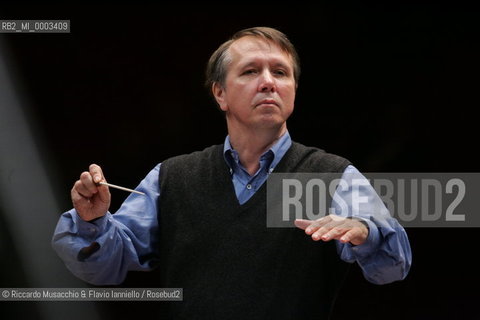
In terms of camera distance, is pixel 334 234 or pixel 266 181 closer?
pixel 334 234

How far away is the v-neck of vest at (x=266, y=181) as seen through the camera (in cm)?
118

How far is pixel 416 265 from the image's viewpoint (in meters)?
1.42

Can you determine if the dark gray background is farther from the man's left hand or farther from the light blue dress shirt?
the man's left hand

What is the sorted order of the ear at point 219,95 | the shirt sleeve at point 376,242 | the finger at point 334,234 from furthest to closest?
the ear at point 219,95
the shirt sleeve at point 376,242
the finger at point 334,234

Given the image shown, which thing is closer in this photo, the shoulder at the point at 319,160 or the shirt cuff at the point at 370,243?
the shirt cuff at the point at 370,243

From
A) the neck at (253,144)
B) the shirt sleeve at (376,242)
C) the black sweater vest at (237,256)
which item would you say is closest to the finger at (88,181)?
the black sweater vest at (237,256)

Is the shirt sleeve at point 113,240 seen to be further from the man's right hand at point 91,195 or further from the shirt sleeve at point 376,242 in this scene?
the shirt sleeve at point 376,242

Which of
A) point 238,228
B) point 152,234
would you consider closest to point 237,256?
point 238,228

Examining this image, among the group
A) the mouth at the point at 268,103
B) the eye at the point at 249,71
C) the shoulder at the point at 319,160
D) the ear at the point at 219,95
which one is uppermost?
the eye at the point at 249,71

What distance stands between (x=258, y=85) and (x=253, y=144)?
12cm

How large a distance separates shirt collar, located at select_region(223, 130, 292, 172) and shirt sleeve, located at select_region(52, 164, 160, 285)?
0.14 meters

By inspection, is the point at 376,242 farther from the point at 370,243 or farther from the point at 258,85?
the point at 258,85

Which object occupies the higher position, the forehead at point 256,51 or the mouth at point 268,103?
the forehead at point 256,51

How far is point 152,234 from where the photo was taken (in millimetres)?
1235
